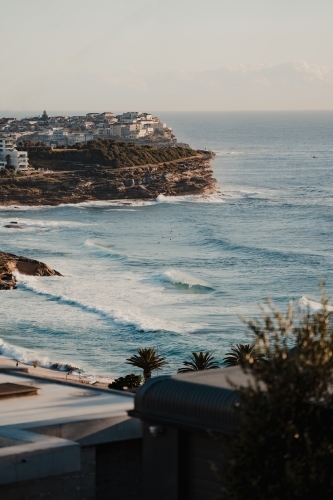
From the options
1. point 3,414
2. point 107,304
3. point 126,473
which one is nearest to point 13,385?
point 3,414

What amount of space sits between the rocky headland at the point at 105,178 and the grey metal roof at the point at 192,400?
106596 millimetres

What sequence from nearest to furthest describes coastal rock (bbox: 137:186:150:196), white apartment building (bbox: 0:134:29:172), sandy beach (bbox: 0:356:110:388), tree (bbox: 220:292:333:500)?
tree (bbox: 220:292:333:500) < sandy beach (bbox: 0:356:110:388) < coastal rock (bbox: 137:186:150:196) < white apartment building (bbox: 0:134:29:172)

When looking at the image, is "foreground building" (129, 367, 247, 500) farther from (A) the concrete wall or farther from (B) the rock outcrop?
(B) the rock outcrop

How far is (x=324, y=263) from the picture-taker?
7675cm

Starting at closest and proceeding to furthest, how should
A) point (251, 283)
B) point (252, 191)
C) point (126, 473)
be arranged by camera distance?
point (126, 473) < point (251, 283) < point (252, 191)

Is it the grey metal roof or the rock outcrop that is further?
the rock outcrop

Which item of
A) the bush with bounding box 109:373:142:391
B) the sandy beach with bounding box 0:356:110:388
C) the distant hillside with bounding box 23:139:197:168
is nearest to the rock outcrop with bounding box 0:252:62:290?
the sandy beach with bounding box 0:356:110:388

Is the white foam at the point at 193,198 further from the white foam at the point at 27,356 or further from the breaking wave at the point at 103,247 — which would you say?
the white foam at the point at 27,356

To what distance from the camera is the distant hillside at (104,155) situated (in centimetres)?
14362

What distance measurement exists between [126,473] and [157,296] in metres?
42.2

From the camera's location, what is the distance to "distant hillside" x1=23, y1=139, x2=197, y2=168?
143625mm

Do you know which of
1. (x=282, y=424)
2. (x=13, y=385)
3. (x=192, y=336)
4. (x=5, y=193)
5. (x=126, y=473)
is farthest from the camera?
(x=5, y=193)

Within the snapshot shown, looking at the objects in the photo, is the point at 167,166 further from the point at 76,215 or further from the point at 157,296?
the point at 157,296

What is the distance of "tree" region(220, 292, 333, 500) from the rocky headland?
11078 cm
